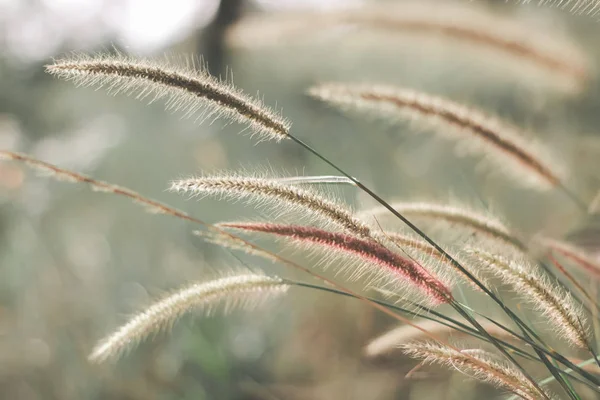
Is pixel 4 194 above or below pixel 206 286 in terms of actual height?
below

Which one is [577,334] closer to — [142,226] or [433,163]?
[433,163]

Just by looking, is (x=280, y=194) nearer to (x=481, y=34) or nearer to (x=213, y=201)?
(x=481, y=34)

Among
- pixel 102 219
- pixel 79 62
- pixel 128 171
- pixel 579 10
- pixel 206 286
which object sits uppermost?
pixel 579 10

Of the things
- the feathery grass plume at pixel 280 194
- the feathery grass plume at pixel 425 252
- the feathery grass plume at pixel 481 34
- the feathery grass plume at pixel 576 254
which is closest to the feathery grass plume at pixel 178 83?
the feathery grass plume at pixel 280 194

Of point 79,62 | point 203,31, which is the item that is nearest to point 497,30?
point 79,62

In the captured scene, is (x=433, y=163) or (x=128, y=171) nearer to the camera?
(x=433, y=163)

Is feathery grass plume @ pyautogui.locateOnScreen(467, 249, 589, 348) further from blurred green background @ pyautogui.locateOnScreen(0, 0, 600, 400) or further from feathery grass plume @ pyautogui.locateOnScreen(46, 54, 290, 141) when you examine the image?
blurred green background @ pyautogui.locateOnScreen(0, 0, 600, 400)

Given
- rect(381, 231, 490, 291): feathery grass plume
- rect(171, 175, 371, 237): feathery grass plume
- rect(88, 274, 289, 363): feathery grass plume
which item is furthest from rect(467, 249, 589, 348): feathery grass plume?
rect(88, 274, 289, 363): feathery grass plume
